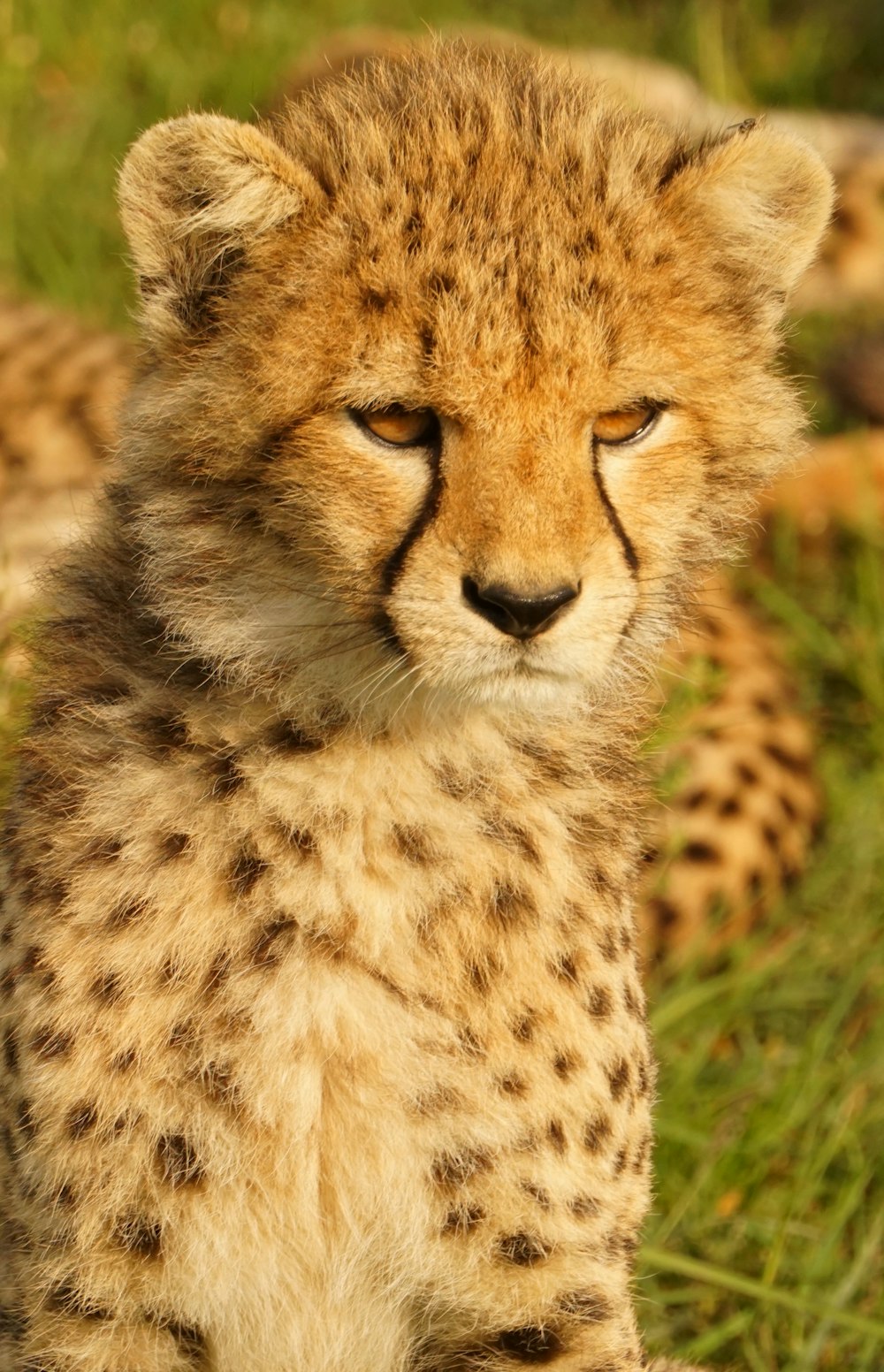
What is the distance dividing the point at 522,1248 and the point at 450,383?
888 millimetres

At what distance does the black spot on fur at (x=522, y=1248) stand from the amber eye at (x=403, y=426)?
821 mm

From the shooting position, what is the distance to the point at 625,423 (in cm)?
194

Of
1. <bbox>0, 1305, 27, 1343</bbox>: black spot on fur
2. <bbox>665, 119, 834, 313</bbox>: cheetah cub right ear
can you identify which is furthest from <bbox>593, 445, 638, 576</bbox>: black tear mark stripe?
<bbox>0, 1305, 27, 1343</bbox>: black spot on fur

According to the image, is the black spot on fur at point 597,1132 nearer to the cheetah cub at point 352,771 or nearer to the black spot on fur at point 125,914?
the cheetah cub at point 352,771

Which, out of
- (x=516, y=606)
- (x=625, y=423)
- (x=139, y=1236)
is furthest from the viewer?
(x=139, y=1236)

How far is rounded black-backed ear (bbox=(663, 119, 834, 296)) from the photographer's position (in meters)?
2.08

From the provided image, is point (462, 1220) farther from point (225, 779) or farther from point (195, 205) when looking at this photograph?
point (195, 205)

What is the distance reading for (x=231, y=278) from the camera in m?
2.02

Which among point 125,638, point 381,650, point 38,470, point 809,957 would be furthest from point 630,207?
point 38,470

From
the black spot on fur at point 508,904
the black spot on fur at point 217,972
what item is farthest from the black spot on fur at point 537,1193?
the black spot on fur at point 217,972

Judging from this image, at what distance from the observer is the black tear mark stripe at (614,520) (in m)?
1.91

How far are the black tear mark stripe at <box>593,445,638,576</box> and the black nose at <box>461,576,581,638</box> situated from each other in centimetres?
12

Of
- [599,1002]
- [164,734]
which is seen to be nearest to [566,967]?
[599,1002]

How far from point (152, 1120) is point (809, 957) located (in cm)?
181
